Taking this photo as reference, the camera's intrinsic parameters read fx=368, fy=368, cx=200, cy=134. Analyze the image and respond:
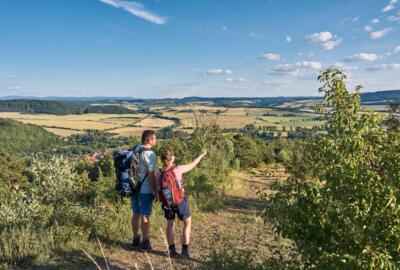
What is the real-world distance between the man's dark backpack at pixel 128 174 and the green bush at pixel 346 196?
9.16 ft

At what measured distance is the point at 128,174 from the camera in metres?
6.10

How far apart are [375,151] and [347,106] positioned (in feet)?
1.59

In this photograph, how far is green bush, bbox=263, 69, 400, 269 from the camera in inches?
117

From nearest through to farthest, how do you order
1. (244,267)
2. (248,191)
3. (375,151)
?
1. (375,151)
2. (244,267)
3. (248,191)

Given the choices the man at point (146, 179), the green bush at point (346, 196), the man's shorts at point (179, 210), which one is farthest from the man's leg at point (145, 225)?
the green bush at point (346, 196)

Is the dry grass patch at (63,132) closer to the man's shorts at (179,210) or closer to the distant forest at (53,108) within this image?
the distant forest at (53,108)

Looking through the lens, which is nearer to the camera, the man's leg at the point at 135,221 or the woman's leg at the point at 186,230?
the woman's leg at the point at 186,230

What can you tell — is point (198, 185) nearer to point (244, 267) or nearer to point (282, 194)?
point (244, 267)

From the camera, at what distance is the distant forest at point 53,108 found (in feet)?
493

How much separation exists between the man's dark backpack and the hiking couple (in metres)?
0.05

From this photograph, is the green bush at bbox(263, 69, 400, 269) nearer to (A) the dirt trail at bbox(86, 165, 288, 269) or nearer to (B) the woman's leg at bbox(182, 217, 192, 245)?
(A) the dirt trail at bbox(86, 165, 288, 269)

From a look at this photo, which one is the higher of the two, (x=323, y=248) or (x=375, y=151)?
(x=375, y=151)

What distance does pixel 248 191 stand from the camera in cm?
1309

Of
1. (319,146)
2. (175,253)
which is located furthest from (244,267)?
(319,146)
